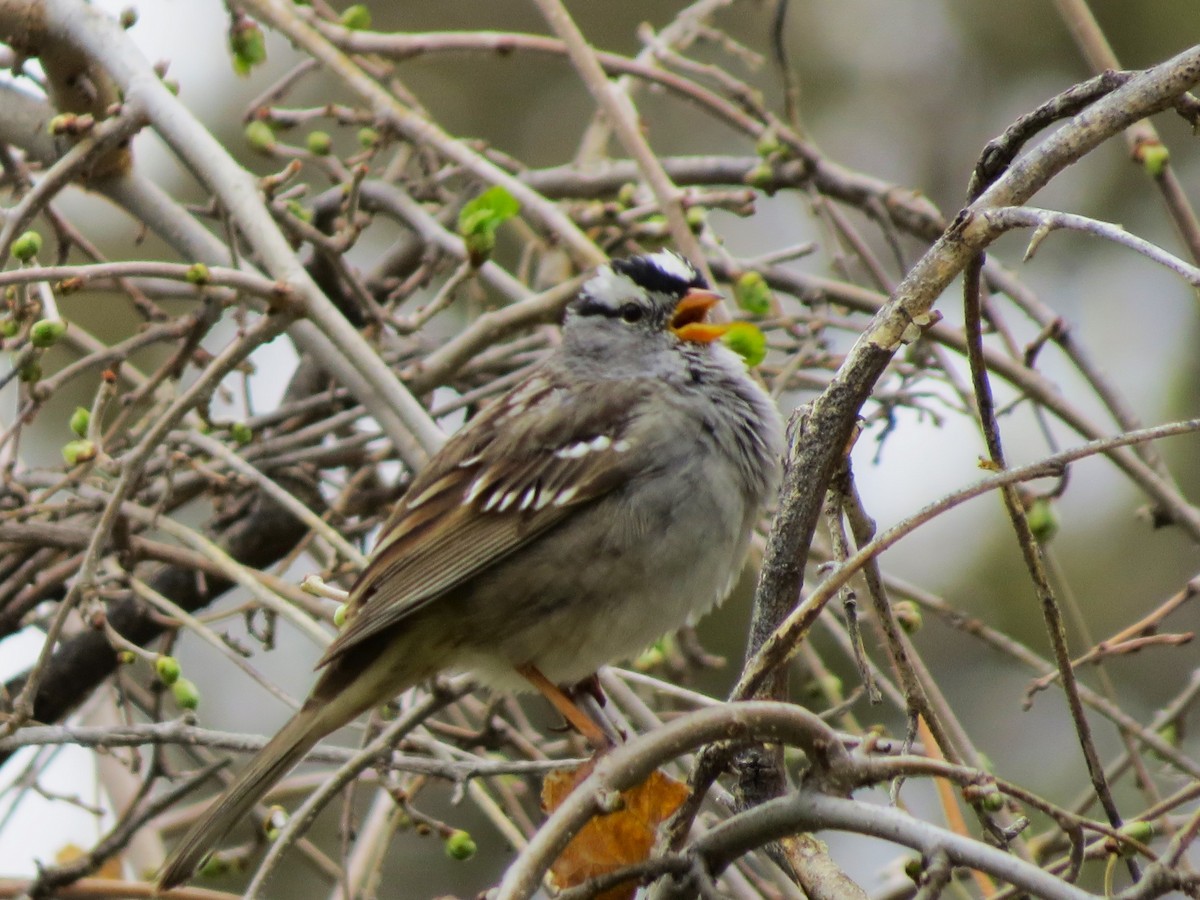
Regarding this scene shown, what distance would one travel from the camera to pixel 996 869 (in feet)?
4.80

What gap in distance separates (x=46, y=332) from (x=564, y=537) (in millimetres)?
1188

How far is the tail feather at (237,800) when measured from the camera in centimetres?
269

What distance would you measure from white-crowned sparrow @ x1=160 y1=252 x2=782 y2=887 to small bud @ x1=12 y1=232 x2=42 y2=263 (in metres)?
0.95

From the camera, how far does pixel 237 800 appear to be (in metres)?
2.76

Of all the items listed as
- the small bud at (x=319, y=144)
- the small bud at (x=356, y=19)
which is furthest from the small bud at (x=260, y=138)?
the small bud at (x=356, y=19)

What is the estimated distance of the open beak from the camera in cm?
361

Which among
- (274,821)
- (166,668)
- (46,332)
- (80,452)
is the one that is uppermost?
(46,332)

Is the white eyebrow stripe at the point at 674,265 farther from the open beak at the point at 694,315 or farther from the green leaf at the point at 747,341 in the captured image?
the green leaf at the point at 747,341

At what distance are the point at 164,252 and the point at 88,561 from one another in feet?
16.1

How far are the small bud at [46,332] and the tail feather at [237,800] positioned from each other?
92 centimetres

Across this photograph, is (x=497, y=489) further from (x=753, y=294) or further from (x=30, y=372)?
(x=30, y=372)

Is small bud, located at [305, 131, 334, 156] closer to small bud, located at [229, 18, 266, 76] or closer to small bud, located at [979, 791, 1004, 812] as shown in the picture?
small bud, located at [229, 18, 266, 76]

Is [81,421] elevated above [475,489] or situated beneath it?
elevated above

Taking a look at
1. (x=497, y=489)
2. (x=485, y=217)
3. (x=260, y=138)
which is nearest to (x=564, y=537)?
(x=497, y=489)
